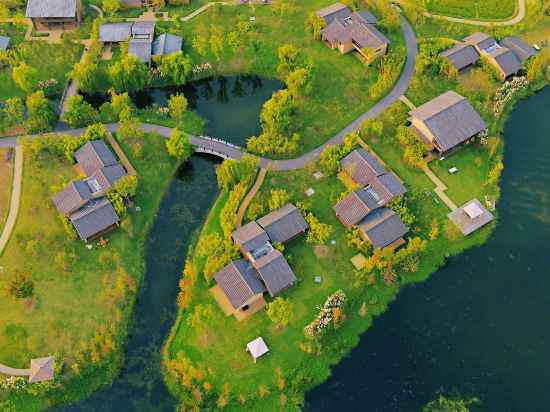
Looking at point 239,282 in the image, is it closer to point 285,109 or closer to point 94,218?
point 94,218

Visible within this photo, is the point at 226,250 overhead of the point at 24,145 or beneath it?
beneath

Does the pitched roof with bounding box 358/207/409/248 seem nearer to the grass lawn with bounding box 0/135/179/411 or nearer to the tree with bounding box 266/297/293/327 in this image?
the tree with bounding box 266/297/293/327

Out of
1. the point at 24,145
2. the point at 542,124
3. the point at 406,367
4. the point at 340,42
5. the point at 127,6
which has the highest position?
the point at 127,6

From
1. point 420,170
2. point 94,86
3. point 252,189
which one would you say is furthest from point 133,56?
point 420,170

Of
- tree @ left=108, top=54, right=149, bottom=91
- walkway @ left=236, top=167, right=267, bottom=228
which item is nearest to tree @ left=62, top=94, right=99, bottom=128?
tree @ left=108, top=54, right=149, bottom=91

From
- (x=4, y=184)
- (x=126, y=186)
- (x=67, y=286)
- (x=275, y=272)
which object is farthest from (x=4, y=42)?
(x=275, y=272)

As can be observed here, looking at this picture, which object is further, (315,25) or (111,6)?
(111,6)

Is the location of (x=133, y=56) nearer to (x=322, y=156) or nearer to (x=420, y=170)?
(x=322, y=156)
